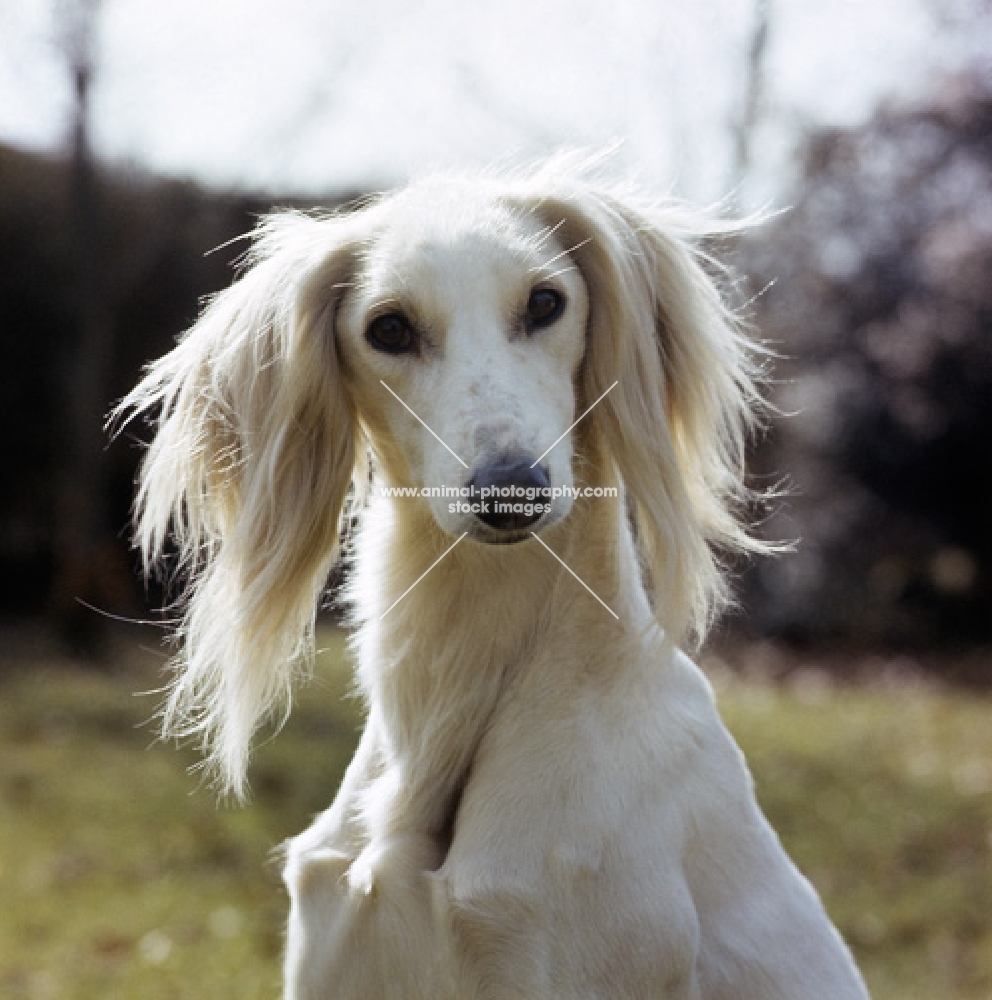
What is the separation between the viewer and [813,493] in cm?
1157

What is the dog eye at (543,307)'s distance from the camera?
239 centimetres

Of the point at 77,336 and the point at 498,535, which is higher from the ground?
the point at 498,535

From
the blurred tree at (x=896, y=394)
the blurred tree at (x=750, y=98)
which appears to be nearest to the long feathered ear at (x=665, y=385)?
the blurred tree at (x=750, y=98)

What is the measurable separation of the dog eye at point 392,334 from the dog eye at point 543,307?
0.22 meters

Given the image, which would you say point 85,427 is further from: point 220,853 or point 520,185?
point 520,185

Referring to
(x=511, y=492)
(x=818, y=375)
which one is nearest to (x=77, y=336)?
(x=818, y=375)

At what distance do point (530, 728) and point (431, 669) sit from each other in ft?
0.81

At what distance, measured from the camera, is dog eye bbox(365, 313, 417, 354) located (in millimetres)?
2402

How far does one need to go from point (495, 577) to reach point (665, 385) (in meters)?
0.53

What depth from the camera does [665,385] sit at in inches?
104
